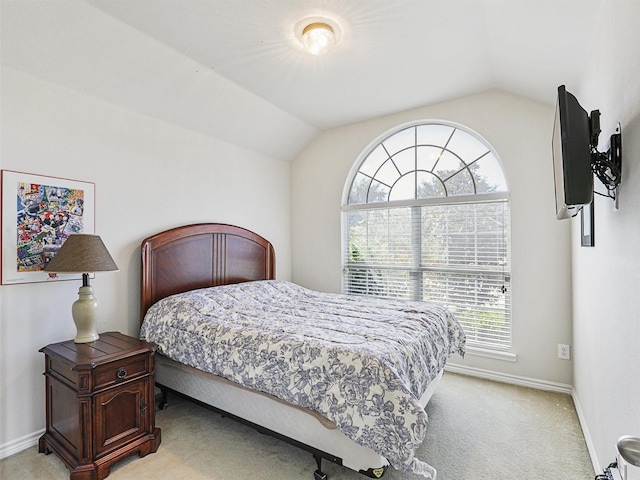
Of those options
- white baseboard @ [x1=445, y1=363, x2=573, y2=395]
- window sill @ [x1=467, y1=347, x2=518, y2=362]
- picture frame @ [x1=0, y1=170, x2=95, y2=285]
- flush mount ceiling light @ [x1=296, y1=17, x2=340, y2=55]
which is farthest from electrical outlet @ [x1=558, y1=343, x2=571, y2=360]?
picture frame @ [x1=0, y1=170, x2=95, y2=285]

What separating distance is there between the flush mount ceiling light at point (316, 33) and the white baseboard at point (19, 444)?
315 centimetres

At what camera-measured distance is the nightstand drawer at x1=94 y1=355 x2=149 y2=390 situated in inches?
73.8

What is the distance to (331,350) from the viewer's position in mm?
1778

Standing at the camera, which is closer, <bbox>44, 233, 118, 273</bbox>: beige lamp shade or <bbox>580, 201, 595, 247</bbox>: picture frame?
<bbox>580, 201, 595, 247</bbox>: picture frame

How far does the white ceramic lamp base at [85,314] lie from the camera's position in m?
2.14

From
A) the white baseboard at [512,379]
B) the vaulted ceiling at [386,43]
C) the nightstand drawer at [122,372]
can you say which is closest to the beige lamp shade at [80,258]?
the nightstand drawer at [122,372]

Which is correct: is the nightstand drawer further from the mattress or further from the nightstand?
the mattress

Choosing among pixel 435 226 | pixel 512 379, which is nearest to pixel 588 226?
pixel 435 226

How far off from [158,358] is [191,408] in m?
0.48

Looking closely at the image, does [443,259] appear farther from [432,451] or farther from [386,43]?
[386,43]

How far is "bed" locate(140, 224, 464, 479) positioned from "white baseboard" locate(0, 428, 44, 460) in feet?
2.50

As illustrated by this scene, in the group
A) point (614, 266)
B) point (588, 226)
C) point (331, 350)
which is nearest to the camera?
point (614, 266)

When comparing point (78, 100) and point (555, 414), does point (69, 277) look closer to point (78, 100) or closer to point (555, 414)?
point (78, 100)

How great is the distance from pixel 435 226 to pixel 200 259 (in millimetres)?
2418
